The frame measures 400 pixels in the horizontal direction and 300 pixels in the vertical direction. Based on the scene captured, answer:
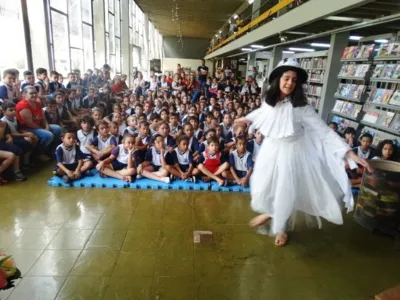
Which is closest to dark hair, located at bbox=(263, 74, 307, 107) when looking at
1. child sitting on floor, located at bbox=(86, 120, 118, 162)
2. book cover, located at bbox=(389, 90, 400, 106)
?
child sitting on floor, located at bbox=(86, 120, 118, 162)

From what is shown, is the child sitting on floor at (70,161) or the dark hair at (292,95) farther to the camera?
the child sitting on floor at (70,161)

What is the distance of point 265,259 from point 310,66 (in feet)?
22.3

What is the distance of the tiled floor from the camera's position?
6.97 feet

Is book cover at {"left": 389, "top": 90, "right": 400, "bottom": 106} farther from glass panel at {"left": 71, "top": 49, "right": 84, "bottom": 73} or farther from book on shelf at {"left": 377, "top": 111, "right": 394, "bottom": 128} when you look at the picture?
glass panel at {"left": 71, "top": 49, "right": 84, "bottom": 73}

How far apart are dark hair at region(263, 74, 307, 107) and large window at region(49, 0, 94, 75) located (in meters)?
6.55

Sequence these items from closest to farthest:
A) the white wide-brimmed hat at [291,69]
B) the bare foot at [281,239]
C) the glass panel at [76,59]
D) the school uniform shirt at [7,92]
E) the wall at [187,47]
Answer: the white wide-brimmed hat at [291,69] < the bare foot at [281,239] < the school uniform shirt at [7,92] < the glass panel at [76,59] < the wall at [187,47]

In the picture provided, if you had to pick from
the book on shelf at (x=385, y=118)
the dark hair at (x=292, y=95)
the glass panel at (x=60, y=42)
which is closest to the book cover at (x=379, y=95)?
the book on shelf at (x=385, y=118)

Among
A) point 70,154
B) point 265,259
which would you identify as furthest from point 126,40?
point 265,259

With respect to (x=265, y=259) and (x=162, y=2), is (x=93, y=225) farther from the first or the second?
(x=162, y=2)

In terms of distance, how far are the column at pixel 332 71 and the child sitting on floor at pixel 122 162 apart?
4.51 meters

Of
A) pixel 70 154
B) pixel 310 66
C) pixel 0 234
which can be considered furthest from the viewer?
pixel 310 66

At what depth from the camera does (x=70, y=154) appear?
4121mm

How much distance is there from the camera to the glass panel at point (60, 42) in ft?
23.9

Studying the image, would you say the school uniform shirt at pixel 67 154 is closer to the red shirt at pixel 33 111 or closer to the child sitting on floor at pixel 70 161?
the child sitting on floor at pixel 70 161
